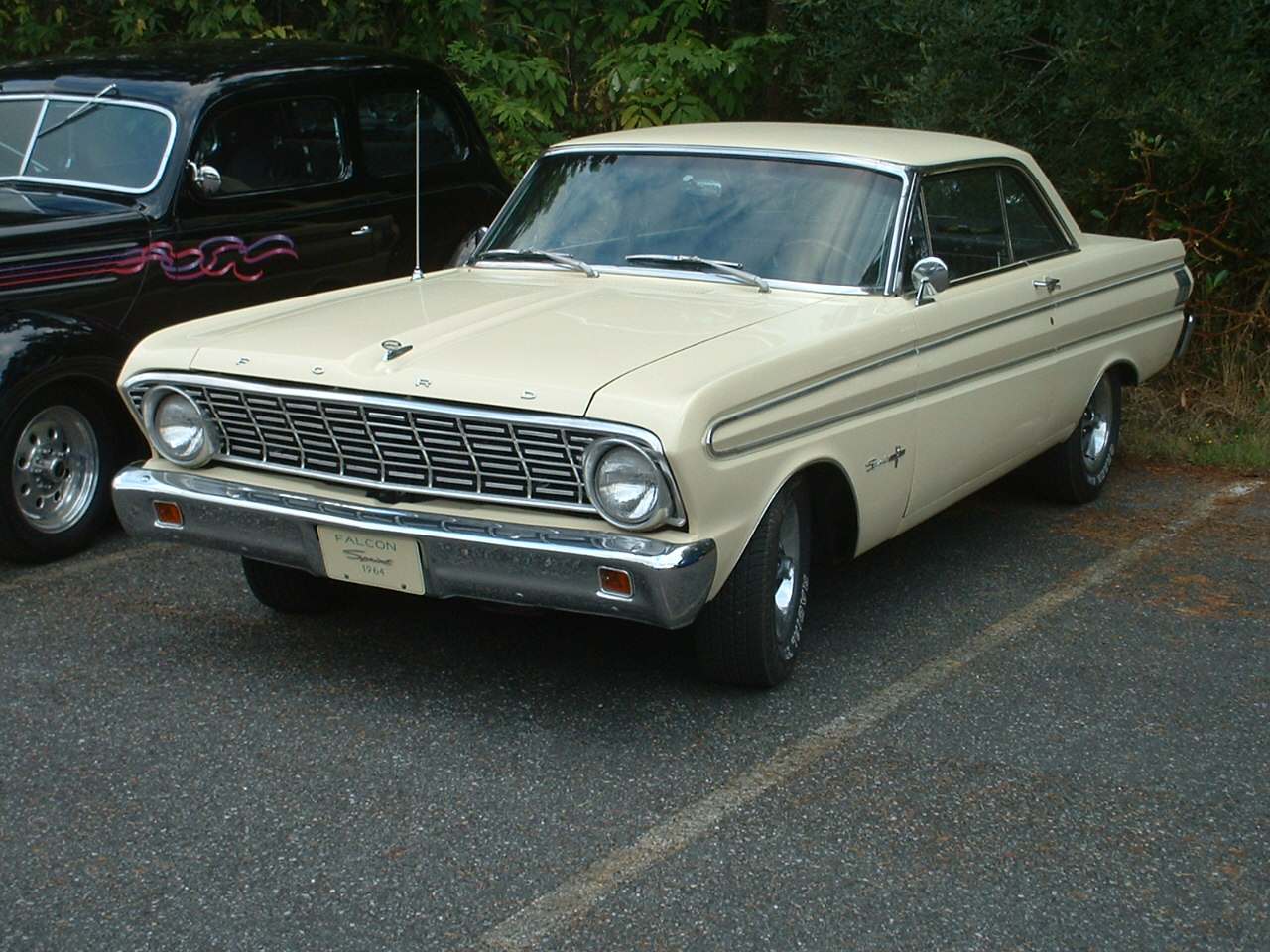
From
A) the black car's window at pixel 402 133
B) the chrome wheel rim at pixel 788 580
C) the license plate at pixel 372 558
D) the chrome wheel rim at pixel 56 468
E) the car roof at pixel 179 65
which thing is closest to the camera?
the license plate at pixel 372 558

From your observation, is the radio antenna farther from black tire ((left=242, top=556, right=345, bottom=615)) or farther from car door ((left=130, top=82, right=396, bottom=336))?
black tire ((left=242, top=556, right=345, bottom=615))

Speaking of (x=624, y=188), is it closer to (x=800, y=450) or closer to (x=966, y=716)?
(x=800, y=450)

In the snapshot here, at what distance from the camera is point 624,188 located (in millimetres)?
5441

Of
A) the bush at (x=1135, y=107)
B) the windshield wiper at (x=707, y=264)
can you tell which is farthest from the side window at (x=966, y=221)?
the bush at (x=1135, y=107)

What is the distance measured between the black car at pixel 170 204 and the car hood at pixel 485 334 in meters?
0.69

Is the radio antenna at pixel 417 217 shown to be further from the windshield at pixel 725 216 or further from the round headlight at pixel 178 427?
the round headlight at pixel 178 427

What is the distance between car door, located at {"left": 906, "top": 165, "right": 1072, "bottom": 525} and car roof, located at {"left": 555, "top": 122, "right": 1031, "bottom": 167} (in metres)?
0.09

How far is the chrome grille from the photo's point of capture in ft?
12.9

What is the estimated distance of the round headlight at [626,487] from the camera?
151 inches

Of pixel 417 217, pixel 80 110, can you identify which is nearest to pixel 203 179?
pixel 80 110

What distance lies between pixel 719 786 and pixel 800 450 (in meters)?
0.99

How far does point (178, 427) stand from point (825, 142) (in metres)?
2.42

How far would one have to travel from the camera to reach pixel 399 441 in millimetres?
4125

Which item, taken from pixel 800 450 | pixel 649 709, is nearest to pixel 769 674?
pixel 649 709
